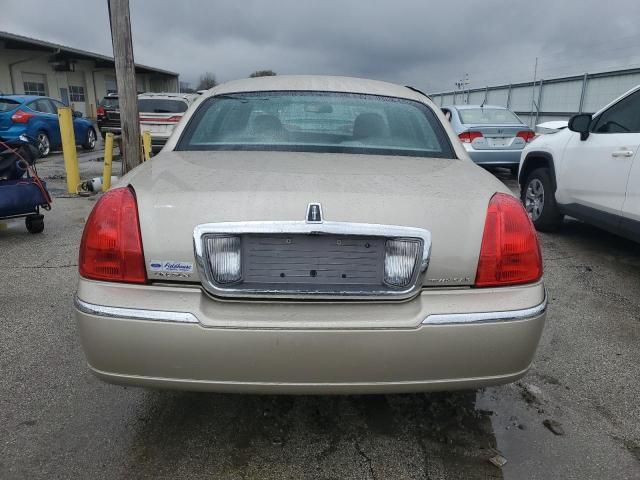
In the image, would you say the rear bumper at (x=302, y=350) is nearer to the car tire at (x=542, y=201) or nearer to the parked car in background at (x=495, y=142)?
the car tire at (x=542, y=201)

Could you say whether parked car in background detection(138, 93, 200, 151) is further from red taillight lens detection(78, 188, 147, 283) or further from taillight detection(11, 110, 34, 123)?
red taillight lens detection(78, 188, 147, 283)

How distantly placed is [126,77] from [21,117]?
21.3ft

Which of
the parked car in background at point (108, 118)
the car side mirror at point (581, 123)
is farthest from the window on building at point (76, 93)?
the car side mirror at point (581, 123)

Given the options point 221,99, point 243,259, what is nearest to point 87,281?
point 243,259

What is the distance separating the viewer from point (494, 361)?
1.86 metres

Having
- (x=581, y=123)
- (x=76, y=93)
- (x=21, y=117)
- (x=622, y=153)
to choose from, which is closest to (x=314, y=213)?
(x=622, y=153)

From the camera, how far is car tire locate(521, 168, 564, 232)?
561 cm

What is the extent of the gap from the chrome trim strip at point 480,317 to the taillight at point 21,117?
13.5 meters

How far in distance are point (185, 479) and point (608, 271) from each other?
4.22 metres

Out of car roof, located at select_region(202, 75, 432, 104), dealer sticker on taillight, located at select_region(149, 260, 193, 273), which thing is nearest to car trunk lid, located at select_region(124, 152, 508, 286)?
dealer sticker on taillight, located at select_region(149, 260, 193, 273)

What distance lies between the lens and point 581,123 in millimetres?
4824

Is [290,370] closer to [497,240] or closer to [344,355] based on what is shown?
[344,355]

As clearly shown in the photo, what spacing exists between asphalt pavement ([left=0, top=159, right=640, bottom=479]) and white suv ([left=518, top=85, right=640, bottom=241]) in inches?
59.0

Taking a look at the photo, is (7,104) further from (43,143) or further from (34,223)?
(34,223)
